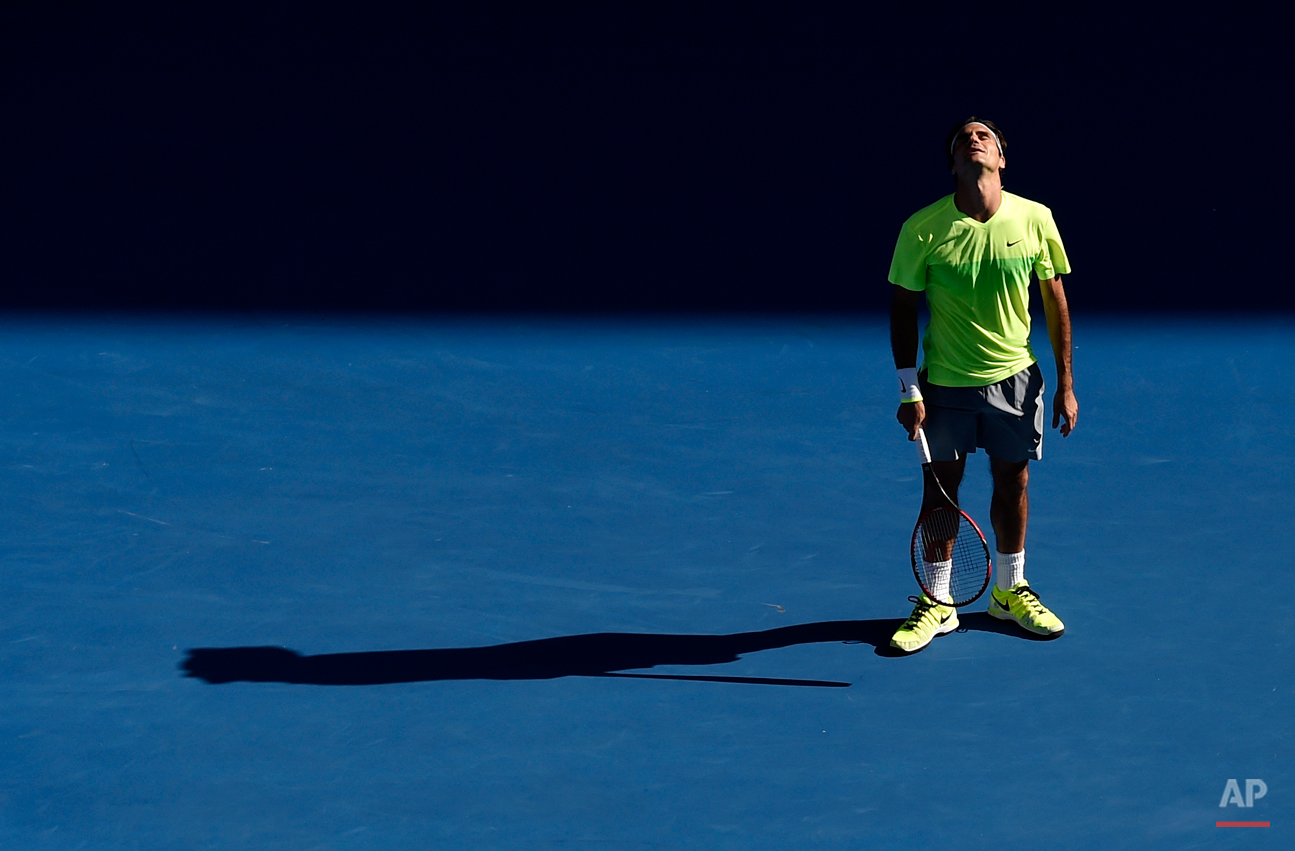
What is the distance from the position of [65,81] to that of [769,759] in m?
7.75

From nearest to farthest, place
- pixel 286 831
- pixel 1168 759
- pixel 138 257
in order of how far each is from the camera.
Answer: pixel 286 831 → pixel 1168 759 → pixel 138 257

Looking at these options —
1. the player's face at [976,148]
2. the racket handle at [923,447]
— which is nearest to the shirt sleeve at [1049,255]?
the player's face at [976,148]

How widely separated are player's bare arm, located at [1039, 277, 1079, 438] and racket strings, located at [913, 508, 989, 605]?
52 cm

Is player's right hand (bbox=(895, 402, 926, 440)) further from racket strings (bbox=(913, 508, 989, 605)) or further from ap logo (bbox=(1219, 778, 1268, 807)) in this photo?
ap logo (bbox=(1219, 778, 1268, 807))

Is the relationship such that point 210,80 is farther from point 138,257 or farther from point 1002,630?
point 1002,630

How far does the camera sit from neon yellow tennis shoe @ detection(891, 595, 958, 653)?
5488mm

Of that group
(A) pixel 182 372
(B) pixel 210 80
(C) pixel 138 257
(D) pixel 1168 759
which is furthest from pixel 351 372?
(D) pixel 1168 759

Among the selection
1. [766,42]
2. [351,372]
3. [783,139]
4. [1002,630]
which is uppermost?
[766,42]

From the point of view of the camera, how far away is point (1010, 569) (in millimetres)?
5715

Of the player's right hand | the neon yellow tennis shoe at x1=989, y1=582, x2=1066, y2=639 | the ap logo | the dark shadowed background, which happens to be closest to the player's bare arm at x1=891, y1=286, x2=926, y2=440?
the player's right hand

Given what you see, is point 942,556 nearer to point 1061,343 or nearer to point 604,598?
point 1061,343

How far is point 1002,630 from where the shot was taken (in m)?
5.68

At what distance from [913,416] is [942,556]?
1.75ft

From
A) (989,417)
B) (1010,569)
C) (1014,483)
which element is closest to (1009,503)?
(1014,483)
